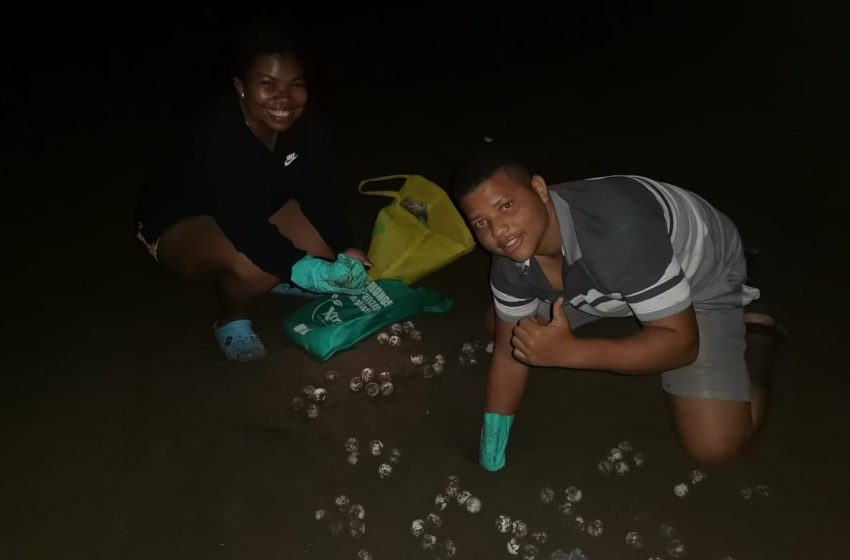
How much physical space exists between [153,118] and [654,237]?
283cm

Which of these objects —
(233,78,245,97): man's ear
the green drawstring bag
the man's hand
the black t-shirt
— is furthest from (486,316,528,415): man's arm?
(233,78,245,97): man's ear

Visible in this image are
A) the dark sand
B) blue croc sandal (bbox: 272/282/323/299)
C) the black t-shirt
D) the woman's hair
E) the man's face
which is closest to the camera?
the man's face

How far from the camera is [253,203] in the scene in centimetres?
194

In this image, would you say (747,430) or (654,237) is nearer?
(654,237)

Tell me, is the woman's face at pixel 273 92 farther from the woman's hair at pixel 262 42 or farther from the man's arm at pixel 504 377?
the man's arm at pixel 504 377

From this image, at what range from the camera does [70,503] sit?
67.9 inches

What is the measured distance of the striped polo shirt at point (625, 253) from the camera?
1420 mm

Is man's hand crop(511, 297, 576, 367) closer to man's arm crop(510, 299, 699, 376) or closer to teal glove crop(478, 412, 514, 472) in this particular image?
man's arm crop(510, 299, 699, 376)

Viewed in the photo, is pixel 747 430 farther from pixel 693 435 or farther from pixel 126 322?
pixel 126 322

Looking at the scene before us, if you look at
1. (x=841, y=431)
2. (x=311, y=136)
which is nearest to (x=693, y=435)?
(x=841, y=431)

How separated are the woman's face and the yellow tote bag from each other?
0.41m

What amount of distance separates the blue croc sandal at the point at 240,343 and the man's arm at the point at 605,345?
902 mm

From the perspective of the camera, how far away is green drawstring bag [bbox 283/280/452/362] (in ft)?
6.75

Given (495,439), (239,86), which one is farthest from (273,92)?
(495,439)
